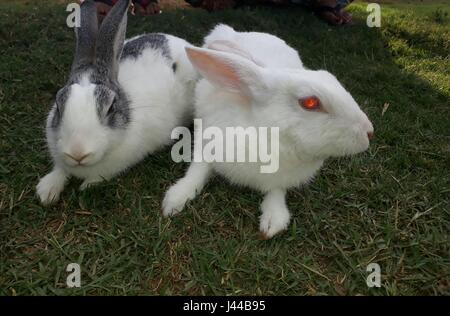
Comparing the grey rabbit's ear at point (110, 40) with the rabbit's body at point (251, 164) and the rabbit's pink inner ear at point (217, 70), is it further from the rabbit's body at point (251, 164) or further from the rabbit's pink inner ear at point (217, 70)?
the rabbit's body at point (251, 164)

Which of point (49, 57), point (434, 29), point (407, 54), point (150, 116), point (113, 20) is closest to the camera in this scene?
point (113, 20)

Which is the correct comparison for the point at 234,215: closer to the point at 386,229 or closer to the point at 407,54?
the point at 386,229

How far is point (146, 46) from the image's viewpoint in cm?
394

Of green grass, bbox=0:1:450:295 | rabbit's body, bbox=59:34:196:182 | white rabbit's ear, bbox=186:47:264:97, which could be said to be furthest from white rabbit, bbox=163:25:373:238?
rabbit's body, bbox=59:34:196:182

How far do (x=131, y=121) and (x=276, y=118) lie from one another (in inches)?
41.8

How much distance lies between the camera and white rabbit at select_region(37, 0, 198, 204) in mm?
2775

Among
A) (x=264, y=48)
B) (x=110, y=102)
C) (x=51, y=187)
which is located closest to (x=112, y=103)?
(x=110, y=102)

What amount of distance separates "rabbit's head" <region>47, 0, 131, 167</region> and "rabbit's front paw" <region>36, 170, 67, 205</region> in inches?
6.7

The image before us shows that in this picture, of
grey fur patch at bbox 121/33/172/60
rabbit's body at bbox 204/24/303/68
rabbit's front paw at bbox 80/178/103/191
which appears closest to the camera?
rabbit's front paw at bbox 80/178/103/191

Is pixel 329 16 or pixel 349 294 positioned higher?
pixel 349 294

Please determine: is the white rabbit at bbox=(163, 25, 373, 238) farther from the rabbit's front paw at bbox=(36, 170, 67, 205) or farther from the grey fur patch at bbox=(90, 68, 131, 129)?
the rabbit's front paw at bbox=(36, 170, 67, 205)

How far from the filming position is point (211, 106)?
3.22 m

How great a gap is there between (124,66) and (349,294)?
2426 millimetres

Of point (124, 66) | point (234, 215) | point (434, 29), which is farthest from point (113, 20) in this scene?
point (434, 29)
